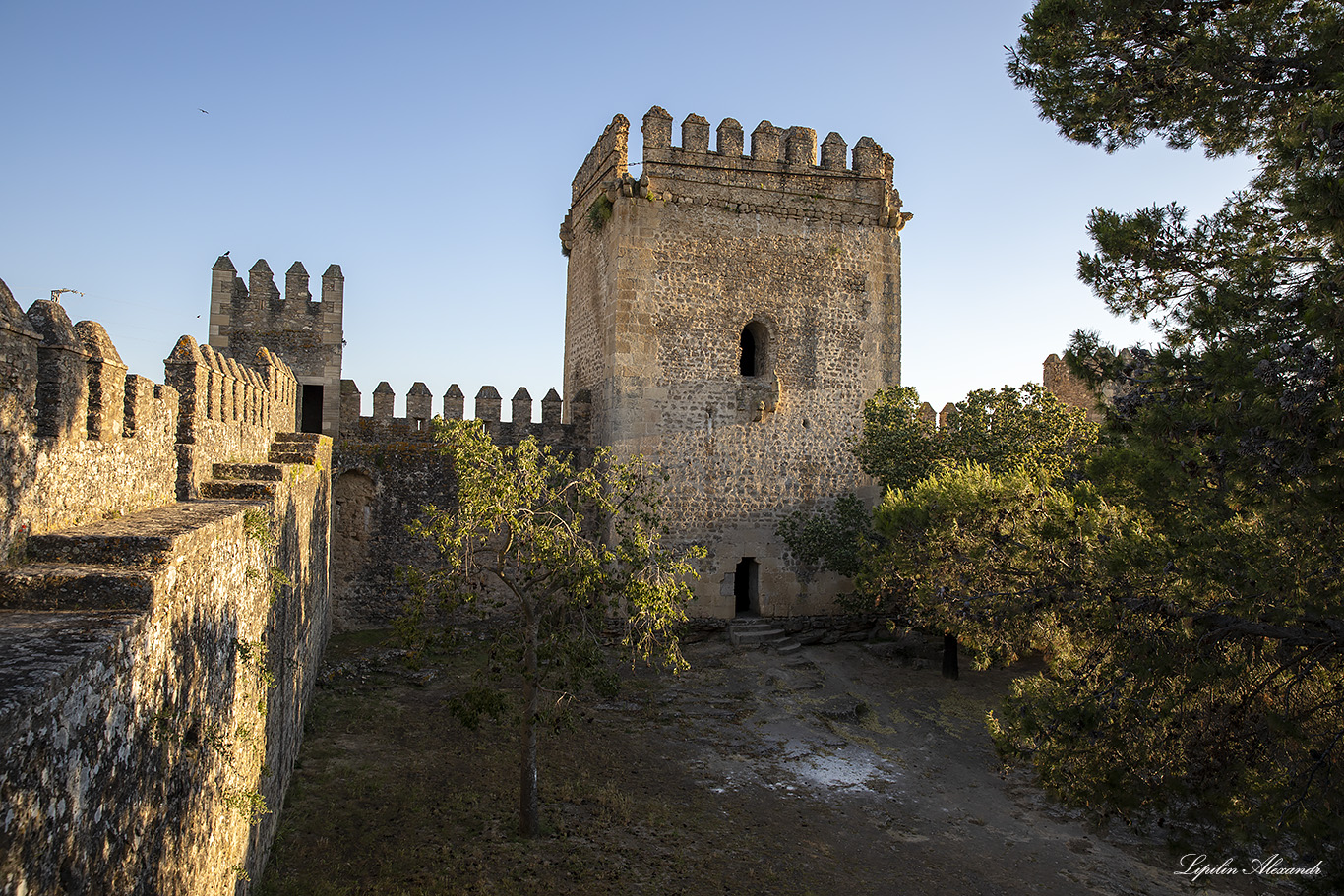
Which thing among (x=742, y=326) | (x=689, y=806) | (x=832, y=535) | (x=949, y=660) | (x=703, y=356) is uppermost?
(x=742, y=326)

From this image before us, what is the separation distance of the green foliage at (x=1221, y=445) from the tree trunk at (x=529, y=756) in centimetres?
419

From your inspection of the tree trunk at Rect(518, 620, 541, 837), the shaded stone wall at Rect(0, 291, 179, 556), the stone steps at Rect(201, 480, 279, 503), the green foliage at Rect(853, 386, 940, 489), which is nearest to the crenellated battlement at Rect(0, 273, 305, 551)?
the shaded stone wall at Rect(0, 291, 179, 556)

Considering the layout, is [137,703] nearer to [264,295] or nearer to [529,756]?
[529,756]

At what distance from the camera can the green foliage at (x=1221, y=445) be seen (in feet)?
15.1

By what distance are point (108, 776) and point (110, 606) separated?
62cm

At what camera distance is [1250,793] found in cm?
491

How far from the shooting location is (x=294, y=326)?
15.4 m

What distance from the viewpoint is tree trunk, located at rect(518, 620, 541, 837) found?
7.76 m

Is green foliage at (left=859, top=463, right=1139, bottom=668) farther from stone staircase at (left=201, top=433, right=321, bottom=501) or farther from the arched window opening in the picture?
stone staircase at (left=201, top=433, right=321, bottom=501)

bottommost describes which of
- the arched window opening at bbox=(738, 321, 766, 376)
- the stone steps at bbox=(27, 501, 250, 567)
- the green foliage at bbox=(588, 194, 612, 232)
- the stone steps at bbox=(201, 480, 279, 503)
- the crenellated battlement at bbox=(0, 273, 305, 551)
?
the stone steps at bbox=(27, 501, 250, 567)

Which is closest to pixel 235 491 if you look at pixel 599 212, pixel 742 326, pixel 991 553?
pixel 991 553

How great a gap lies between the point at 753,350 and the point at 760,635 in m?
5.52

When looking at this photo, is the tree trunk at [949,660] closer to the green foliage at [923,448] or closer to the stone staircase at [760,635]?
the green foliage at [923,448]

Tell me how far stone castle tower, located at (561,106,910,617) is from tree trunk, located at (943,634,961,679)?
7.95ft
